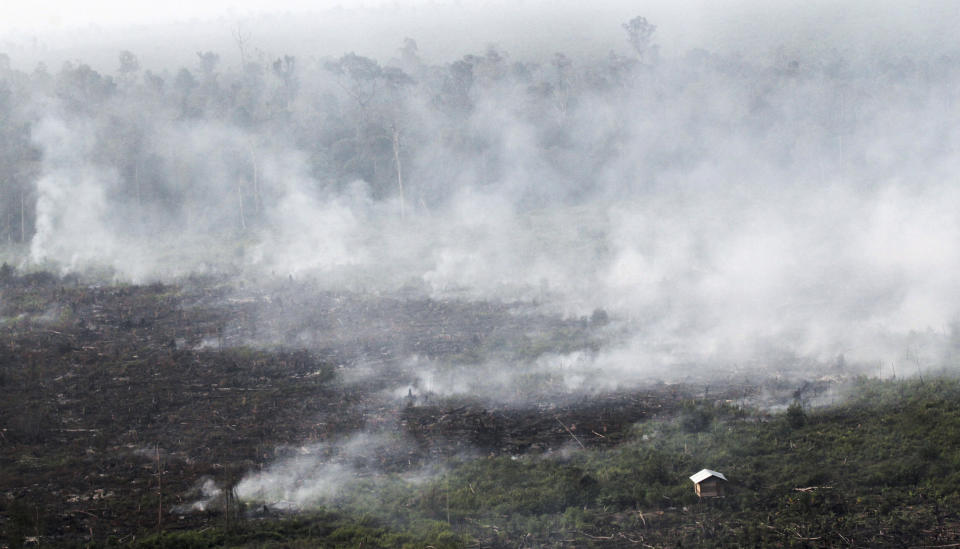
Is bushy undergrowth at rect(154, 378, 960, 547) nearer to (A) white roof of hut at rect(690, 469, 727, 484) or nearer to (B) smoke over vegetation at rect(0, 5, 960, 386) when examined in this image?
(A) white roof of hut at rect(690, 469, 727, 484)

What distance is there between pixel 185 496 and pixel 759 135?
51.2m

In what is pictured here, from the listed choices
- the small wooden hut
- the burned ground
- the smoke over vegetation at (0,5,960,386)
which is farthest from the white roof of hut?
the smoke over vegetation at (0,5,960,386)

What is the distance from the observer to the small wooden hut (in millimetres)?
14008

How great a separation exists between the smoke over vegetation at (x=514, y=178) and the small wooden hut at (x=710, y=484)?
13119mm

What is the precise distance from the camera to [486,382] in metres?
21.4

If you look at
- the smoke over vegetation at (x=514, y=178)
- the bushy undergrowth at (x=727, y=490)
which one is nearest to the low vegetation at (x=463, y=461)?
the bushy undergrowth at (x=727, y=490)

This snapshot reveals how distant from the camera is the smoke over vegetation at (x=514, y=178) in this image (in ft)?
112

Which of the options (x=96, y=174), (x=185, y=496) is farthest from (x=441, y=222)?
(x=185, y=496)

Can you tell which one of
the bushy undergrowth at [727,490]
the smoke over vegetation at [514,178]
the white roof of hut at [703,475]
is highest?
the smoke over vegetation at [514,178]

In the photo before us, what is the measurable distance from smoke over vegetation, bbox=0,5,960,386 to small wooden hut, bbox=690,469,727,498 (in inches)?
517

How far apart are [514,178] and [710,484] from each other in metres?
42.4

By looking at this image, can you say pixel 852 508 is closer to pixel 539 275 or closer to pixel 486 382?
pixel 486 382

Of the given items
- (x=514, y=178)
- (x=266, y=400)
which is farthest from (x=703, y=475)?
(x=514, y=178)

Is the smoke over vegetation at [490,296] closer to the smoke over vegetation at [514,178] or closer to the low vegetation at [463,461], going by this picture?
the low vegetation at [463,461]
